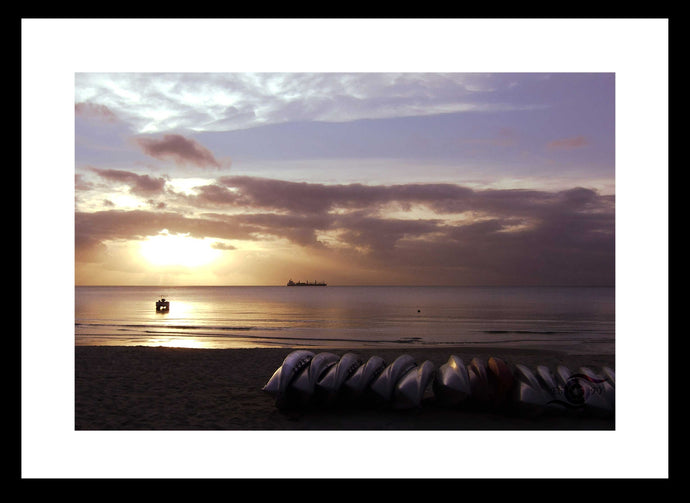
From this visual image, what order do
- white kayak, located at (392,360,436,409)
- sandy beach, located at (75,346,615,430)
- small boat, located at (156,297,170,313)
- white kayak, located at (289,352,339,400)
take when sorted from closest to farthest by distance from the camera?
sandy beach, located at (75,346,615,430) → white kayak, located at (392,360,436,409) → white kayak, located at (289,352,339,400) → small boat, located at (156,297,170,313)

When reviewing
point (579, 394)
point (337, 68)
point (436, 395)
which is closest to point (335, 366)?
point (436, 395)

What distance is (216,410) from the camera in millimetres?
7719

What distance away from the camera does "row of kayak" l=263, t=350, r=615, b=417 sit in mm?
6980

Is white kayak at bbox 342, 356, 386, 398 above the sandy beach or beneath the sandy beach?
above

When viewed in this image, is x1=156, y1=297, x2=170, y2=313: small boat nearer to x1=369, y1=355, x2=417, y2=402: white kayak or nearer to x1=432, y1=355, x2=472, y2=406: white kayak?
x1=369, y1=355, x2=417, y2=402: white kayak

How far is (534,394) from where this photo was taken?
6.85m

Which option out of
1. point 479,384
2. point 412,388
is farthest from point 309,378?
point 479,384

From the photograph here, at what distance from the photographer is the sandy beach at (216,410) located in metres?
6.82

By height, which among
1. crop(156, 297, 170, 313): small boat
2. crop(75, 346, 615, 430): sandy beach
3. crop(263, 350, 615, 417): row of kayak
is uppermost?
crop(263, 350, 615, 417): row of kayak

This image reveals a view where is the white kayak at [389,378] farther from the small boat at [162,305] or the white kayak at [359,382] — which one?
the small boat at [162,305]

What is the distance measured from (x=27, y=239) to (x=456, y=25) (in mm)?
4503

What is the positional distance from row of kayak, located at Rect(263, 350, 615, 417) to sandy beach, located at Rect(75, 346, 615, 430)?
139mm

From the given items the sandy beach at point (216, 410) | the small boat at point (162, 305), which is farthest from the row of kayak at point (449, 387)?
the small boat at point (162, 305)

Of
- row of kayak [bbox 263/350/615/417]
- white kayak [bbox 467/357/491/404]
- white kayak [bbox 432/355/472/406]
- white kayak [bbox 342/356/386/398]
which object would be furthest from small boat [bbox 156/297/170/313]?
white kayak [bbox 467/357/491/404]
